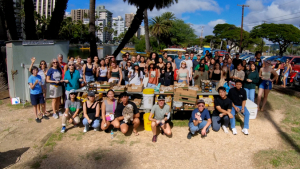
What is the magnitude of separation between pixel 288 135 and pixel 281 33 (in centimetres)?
3605

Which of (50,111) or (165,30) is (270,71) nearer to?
(50,111)

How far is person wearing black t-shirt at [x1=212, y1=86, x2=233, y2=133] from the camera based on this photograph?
5.58 m

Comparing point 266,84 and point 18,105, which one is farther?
point 18,105

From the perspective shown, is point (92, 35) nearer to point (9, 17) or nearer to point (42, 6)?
point (9, 17)

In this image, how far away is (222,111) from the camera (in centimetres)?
558

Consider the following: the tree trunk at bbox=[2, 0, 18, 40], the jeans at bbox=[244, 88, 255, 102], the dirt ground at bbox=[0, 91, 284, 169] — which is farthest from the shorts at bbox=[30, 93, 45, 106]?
the jeans at bbox=[244, 88, 255, 102]

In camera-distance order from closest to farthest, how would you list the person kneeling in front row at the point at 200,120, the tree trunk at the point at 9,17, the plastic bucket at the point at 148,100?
the person kneeling in front row at the point at 200,120 < the plastic bucket at the point at 148,100 < the tree trunk at the point at 9,17

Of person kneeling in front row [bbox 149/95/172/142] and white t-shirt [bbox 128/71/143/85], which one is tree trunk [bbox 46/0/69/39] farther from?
person kneeling in front row [bbox 149/95/172/142]

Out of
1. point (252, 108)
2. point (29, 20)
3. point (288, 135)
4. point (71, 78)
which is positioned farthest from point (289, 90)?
point (29, 20)

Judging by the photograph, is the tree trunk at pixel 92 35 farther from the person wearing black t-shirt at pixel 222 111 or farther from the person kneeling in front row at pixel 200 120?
the person wearing black t-shirt at pixel 222 111

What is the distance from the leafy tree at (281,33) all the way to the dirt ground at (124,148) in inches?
1393

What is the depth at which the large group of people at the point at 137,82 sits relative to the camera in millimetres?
5395

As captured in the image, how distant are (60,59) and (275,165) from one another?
692 centimetres

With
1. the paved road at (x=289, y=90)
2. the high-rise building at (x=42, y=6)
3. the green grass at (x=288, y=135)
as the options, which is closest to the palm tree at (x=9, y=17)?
the green grass at (x=288, y=135)
